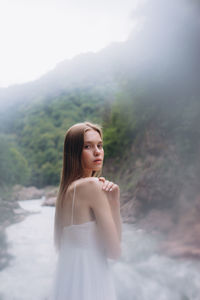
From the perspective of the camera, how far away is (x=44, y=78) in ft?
13.6

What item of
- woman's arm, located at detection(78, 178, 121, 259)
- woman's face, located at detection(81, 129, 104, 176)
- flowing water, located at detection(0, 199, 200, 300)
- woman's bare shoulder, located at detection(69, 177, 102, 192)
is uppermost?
woman's face, located at detection(81, 129, 104, 176)

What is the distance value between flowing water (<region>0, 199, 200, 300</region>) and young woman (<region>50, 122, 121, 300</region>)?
2.40m

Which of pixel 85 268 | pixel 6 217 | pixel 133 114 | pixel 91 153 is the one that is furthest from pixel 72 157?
pixel 133 114

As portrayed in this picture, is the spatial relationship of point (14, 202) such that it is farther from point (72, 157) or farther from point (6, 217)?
point (72, 157)

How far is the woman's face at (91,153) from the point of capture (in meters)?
0.75

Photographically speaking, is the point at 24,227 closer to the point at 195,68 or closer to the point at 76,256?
the point at 76,256

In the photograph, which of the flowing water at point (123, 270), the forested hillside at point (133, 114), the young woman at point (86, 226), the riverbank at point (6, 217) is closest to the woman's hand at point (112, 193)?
the young woman at point (86, 226)

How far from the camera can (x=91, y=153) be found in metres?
0.75

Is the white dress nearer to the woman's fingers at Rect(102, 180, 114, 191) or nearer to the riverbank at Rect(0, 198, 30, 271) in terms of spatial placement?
the woman's fingers at Rect(102, 180, 114, 191)

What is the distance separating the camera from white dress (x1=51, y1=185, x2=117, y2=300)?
69cm

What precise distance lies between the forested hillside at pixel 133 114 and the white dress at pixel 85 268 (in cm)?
295

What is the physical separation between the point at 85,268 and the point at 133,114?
3.57 metres

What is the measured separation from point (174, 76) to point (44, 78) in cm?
194

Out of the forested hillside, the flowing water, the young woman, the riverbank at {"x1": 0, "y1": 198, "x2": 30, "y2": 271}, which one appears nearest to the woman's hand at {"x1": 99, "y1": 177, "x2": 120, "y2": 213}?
the young woman
